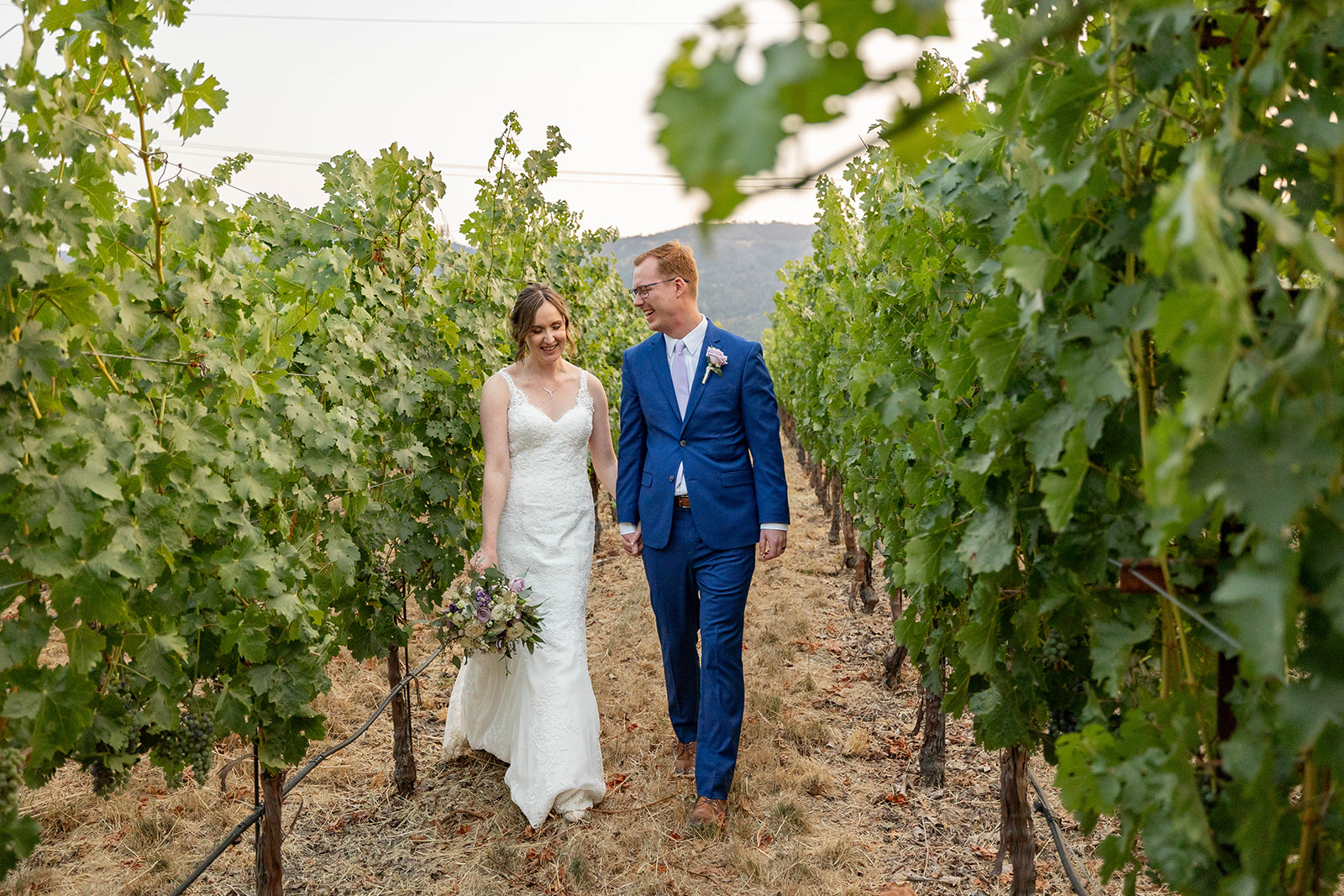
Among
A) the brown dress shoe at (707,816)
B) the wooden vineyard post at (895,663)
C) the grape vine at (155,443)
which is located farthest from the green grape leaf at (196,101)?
the wooden vineyard post at (895,663)

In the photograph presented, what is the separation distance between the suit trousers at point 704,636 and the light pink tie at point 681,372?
50cm

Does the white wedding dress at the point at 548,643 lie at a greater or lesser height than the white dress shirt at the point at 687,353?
lesser

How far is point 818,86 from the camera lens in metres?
0.78

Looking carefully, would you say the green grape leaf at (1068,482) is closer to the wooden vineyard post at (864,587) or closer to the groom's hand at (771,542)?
the groom's hand at (771,542)

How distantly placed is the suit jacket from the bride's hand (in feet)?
2.22

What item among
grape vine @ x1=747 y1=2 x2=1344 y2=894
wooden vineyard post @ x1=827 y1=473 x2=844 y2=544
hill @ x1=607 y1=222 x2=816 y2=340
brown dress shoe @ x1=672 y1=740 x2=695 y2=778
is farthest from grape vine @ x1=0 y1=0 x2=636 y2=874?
hill @ x1=607 y1=222 x2=816 y2=340

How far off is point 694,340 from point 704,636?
1.26 metres

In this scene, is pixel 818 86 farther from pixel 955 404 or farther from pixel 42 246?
pixel 955 404

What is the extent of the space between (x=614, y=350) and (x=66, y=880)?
9931mm

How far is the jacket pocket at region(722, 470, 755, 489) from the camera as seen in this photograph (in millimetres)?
3842

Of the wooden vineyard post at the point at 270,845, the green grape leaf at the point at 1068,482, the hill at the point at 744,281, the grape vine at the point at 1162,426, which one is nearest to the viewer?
the grape vine at the point at 1162,426

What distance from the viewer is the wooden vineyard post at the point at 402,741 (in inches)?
167

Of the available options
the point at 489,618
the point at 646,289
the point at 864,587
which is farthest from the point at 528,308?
the point at 864,587

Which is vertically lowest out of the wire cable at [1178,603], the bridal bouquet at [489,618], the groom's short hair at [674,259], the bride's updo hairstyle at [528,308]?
the bridal bouquet at [489,618]
